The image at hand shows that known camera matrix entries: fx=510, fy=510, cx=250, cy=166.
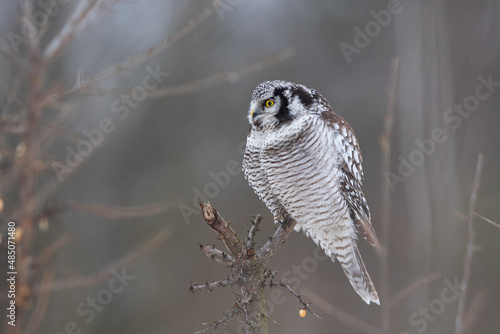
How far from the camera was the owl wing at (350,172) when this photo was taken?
3.80 meters

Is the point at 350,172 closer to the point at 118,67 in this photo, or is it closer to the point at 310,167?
the point at 310,167

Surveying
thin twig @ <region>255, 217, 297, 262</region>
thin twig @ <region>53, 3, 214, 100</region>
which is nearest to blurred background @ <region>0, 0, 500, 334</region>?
thin twig @ <region>255, 217, 297, 262</region>

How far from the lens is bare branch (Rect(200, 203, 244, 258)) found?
277cm

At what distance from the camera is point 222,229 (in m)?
2.84

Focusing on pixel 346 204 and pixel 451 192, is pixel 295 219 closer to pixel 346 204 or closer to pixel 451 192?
pixel 346 204

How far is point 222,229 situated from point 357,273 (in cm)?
167

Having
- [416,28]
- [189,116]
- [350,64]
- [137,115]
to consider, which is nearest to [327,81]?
[350,64]

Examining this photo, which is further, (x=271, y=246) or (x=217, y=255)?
(x=271, y=246)

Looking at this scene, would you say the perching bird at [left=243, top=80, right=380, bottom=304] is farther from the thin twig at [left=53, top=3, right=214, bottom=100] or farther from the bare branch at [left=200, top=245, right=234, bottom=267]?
the thin twig at [left=53, top=3, right=214, bottom=100]

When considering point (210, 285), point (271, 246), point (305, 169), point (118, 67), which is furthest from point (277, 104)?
point (118, 67)

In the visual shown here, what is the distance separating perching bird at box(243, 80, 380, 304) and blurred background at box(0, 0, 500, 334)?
1099mm

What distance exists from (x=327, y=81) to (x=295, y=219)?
Result: 6022 millimetres

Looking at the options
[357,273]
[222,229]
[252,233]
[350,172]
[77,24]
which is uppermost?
[77,24]

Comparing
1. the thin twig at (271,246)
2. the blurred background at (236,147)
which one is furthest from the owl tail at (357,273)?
the blurred background at (236,147)
